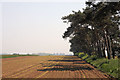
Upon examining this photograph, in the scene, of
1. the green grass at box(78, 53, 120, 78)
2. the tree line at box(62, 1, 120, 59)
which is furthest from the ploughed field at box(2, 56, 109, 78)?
the tree line at box(62, 1, 120, 59)

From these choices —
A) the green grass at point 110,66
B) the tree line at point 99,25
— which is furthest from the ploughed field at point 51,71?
the tree line at point 99,25

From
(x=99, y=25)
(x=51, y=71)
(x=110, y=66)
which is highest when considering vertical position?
(x=99, y=25)

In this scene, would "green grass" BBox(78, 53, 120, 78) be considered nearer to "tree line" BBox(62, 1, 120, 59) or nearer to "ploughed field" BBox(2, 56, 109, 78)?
"ploughed field" BBox(2, 56, 109, 78)

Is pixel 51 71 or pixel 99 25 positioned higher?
pixel 99 25

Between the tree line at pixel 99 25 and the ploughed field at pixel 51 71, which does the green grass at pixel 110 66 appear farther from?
the tree line at pixel 99 25

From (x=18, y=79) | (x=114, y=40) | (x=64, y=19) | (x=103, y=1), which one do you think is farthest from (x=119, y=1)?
(x=114, y=40)

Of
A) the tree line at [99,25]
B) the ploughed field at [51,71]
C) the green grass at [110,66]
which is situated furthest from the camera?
the tree line at [99,25]

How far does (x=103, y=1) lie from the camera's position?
2297 centimetres

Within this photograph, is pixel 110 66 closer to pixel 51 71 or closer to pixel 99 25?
pixel 51 71

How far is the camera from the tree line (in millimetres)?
20172

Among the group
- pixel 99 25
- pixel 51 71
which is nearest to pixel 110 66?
pixel 51 71

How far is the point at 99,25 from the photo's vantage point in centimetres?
2927

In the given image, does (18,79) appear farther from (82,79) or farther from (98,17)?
(98,17)

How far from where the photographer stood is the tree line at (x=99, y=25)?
20172mm
